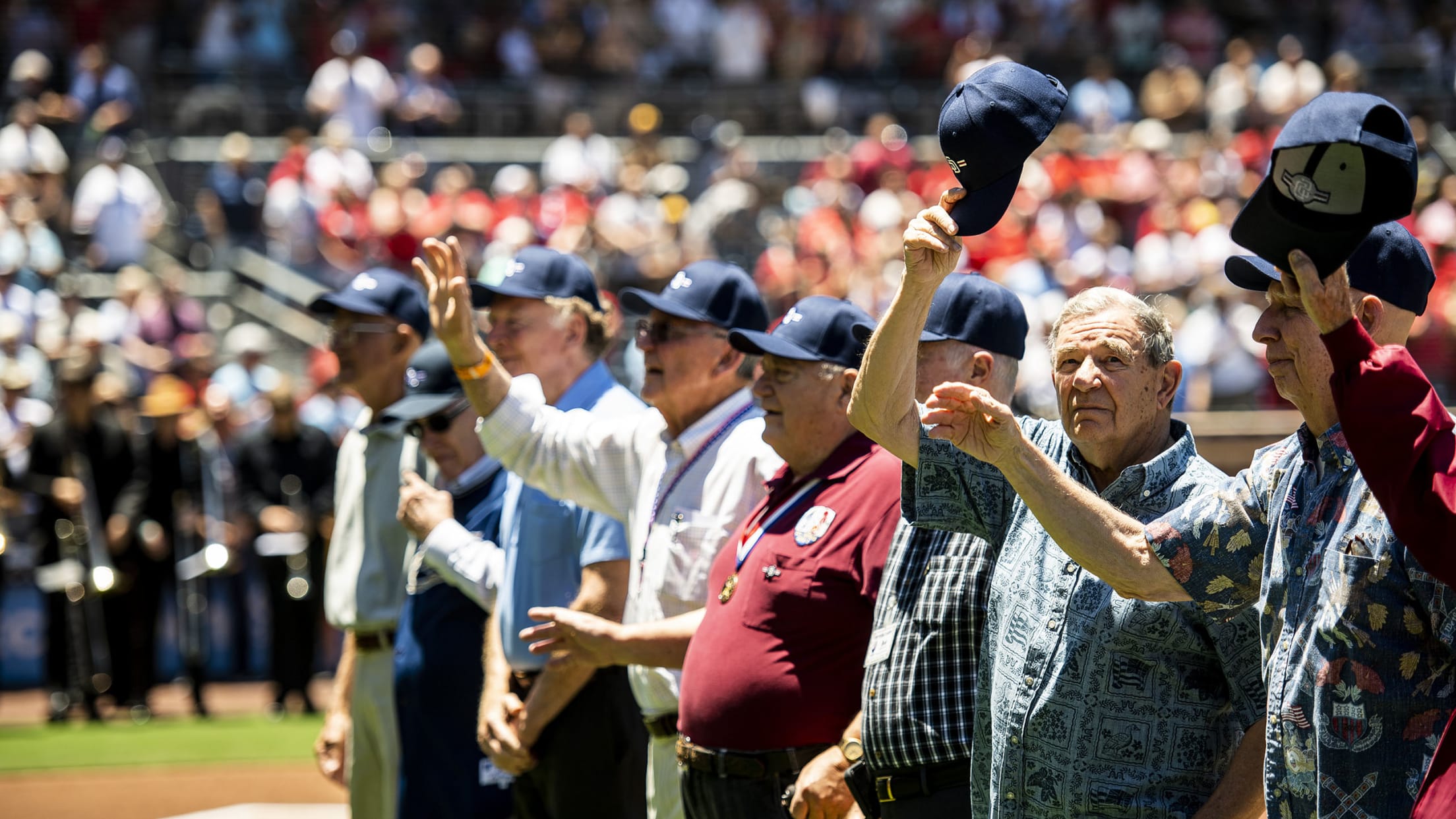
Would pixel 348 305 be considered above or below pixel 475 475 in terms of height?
above

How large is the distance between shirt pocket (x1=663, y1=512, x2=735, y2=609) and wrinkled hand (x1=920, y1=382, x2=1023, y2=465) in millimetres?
1558

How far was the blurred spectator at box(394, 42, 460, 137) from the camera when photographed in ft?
60.0

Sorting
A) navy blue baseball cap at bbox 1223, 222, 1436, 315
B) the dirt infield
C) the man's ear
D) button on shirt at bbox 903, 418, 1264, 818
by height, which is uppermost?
navy blue baseball cap at bbox 1223, 222, 1436, 315

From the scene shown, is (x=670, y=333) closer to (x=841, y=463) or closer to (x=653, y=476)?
(x=653, y=476)

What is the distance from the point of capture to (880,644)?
4.02 metres

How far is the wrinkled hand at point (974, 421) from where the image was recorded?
10.7 feet

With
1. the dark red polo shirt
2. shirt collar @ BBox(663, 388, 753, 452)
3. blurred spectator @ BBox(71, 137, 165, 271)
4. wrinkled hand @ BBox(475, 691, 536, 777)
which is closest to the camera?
the dark red polo shirt

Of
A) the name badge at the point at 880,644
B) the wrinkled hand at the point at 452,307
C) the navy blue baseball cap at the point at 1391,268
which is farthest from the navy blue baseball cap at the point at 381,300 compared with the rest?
the navy blue baseball cap at the point at 1391,268

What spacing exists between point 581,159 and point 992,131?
13.9 meters

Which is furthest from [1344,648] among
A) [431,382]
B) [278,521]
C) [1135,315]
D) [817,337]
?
[278,521]

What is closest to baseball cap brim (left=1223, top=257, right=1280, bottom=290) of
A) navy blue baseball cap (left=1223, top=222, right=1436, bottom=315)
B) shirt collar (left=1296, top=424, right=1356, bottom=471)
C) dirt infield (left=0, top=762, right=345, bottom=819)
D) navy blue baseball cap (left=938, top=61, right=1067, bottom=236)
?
navy blue baseball cap (left=1223, top=222, right=1436, bottom=315)

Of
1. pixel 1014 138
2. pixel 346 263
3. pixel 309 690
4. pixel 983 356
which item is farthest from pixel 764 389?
pixel 346 263

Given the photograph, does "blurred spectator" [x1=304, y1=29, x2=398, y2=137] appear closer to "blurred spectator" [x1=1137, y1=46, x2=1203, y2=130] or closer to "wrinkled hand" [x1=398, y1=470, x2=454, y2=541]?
"blurred spectator" [x1=1137, y1=46, x2=1203, y2=130]

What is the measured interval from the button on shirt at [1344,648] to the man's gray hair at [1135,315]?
533mm
